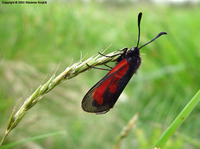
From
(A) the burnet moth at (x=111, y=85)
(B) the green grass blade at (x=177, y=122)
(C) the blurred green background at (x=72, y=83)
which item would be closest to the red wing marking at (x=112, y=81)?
(A) the burnet moth at (x=111, y=85)

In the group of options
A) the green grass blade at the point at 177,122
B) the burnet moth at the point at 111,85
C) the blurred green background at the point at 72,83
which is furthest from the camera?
the blurred green background at the point at 72,83

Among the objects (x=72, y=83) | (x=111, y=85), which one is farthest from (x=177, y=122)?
Result: (x=72, y=83)

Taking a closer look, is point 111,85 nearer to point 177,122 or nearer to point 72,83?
point 177,122

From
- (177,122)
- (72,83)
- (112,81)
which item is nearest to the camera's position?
(177,122)

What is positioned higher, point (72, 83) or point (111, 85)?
point (111, 85)

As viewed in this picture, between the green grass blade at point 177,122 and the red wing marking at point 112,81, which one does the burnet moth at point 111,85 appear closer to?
the red wing marking at point 112,81

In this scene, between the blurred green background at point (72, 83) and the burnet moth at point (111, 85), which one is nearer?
the burnet moth at point (111, 85)

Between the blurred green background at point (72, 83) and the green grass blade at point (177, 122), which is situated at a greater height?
the green grass blade at point (177, 122)

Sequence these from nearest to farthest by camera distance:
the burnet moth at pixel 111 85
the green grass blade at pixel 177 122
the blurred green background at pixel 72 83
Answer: the green grass blade at pixel 177 122, the burnet moth at pixel 111 85, the blurred green background at pixel 72 83

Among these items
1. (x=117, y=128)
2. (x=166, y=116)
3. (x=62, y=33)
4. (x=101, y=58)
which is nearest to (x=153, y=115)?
(x=166, y=116)
